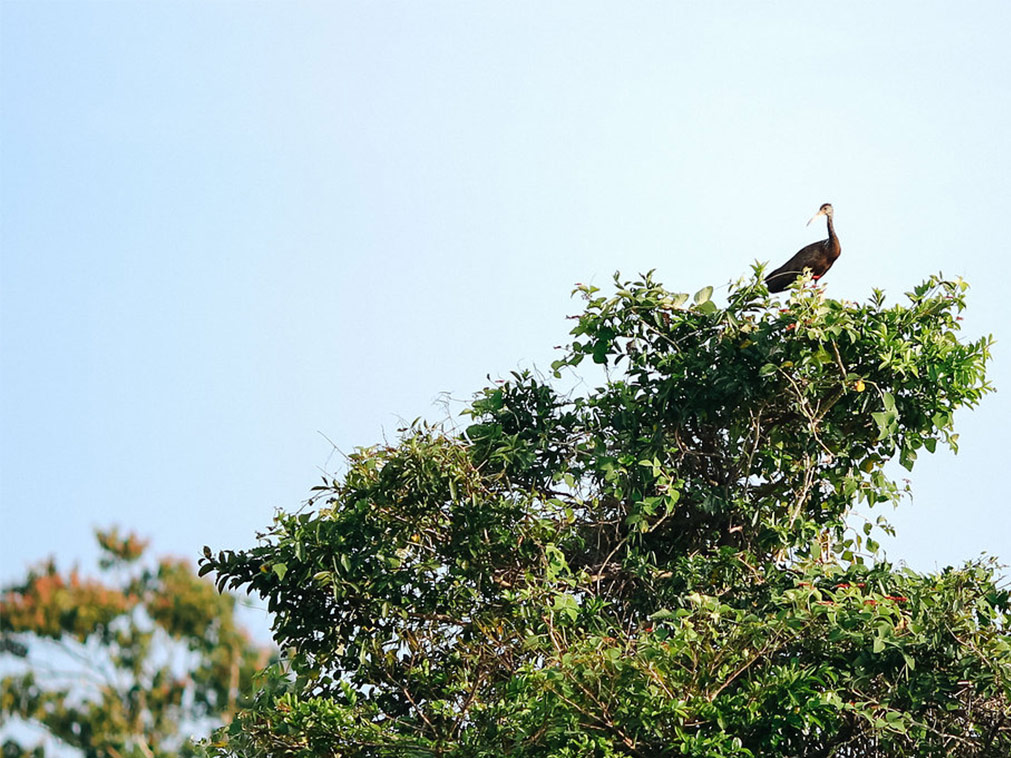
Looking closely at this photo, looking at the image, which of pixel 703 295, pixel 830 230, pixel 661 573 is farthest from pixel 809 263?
pixel 661 573

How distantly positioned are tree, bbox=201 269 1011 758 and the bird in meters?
1.15

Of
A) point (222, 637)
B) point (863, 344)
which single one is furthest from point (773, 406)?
point (222, 637)

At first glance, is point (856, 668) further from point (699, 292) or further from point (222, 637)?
point (222, 637)

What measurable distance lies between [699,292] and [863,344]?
925 millimetres

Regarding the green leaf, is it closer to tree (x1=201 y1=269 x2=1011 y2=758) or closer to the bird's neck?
tree (x1=201 y1=269 x2=1011 y2=758)

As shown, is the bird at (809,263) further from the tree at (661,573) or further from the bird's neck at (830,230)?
the tree at (661,573)

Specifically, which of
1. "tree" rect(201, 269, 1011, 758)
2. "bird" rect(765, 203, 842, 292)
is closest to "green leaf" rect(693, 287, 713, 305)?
"tree" rect(201, 269, 1011, 758)

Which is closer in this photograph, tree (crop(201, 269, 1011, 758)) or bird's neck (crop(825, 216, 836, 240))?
tree (crop(201, 269, 1011, 758))

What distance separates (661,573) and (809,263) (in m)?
2.53

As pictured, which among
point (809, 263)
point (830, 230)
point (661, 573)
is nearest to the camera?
point (661, 573)

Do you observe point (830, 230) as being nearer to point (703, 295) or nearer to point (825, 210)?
point (825, 210)

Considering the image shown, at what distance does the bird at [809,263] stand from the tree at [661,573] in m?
1.15

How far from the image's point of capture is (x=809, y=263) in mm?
8344

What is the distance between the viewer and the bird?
8258 millimetres
